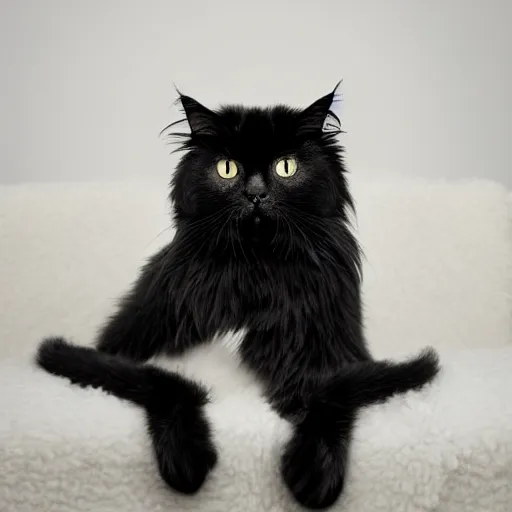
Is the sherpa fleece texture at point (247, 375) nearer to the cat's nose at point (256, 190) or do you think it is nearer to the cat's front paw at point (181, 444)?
the cat's front paw at point (181, 444)

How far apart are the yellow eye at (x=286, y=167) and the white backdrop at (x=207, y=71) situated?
0.47 metres

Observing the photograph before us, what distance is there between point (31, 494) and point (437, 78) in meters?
1.14

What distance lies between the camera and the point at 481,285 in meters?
1.31

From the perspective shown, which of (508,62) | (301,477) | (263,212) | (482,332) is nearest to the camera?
(301,477)

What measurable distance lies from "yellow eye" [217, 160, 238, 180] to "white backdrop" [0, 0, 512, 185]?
0.45m

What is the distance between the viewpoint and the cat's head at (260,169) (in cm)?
84

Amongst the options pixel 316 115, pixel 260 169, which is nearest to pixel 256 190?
pixel 260 169

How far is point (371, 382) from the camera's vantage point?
2.59 ft

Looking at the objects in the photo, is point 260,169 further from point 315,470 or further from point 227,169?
point 315,470

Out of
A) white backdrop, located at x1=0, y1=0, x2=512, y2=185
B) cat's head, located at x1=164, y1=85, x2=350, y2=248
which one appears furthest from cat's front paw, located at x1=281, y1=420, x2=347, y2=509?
white backdrop, located at x1=0, y1=0, x2=512, y2=185

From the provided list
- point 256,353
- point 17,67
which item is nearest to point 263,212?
point 256,353

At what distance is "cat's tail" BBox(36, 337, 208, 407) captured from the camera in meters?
0.79

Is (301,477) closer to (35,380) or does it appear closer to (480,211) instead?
(35,380)

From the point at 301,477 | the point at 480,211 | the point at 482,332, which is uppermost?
the point at 480,211
